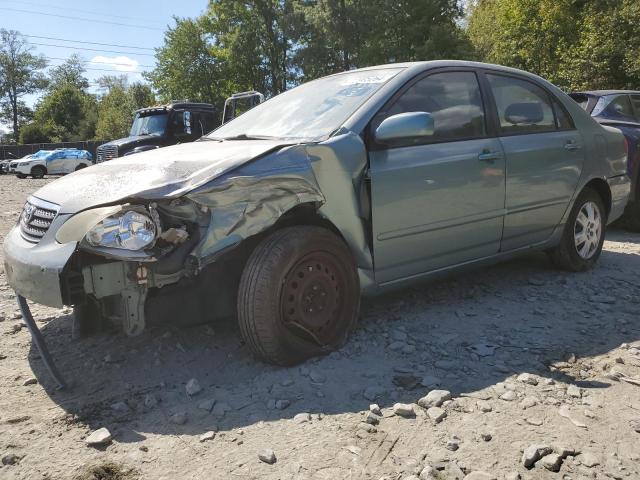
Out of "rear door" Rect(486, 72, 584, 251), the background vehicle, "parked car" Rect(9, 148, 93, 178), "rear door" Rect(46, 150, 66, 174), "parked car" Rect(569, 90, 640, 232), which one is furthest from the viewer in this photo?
"rear door" Rect(46, 150, 66, 174)

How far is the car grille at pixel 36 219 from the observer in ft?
9.32

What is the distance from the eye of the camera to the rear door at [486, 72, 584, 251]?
397 centimetres

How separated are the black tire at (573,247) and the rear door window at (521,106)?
27.7 inches

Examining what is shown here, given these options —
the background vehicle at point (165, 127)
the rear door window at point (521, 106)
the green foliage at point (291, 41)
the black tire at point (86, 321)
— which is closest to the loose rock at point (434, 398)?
the black tire at point (86, 321)

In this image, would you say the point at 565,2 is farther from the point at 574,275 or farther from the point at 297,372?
the point at 297,372

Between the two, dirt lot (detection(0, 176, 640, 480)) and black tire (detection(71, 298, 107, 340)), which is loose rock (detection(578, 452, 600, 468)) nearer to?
dirt lot (detection(0, 176, 640, 480))

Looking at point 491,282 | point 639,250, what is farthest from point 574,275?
point 639,250

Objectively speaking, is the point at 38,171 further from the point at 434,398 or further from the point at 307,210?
the point at 434,398

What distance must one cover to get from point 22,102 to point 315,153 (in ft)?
265

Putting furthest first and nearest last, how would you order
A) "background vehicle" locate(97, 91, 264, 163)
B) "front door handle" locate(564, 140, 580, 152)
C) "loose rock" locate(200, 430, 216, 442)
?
"background vehicle" locate(97, 91, 264, 163)
"front door handle" locate(564, 140, 580, 152)
"loose rock" locate(200, 430, 216, 442)

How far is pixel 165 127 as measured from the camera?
13.5 m

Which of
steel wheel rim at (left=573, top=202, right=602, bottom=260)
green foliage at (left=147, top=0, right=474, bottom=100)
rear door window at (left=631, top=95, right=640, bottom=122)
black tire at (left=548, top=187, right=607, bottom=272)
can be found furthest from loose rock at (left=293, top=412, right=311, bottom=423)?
green foliage at (left=147, top=0, right=474, bottom=100)

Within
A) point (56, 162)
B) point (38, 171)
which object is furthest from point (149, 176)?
point (56, 162)

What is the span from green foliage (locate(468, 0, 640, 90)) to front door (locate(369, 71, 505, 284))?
1596 centimetres
